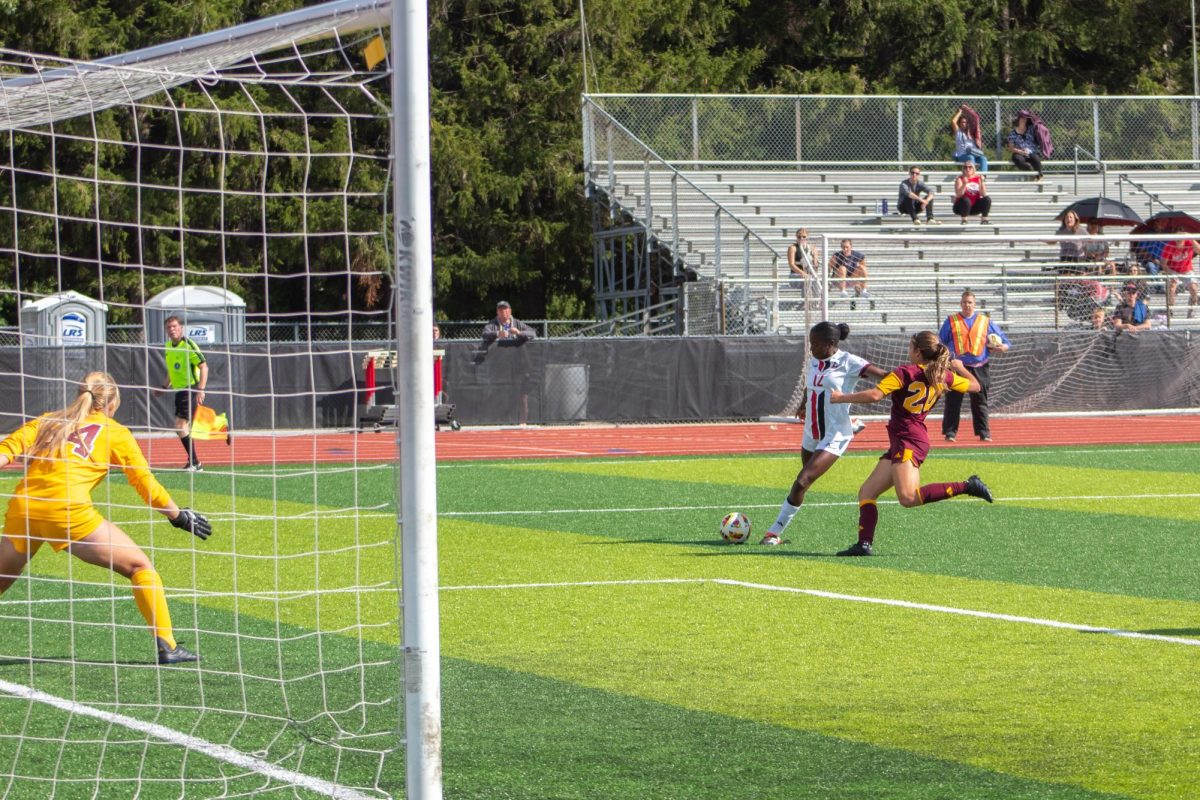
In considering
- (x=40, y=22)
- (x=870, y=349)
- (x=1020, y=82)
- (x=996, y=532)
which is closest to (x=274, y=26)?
(x=996, y=532)

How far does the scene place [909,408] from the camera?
12594mm

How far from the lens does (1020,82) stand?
48.2 metres

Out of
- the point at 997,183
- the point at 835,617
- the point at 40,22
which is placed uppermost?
the point at 40,22

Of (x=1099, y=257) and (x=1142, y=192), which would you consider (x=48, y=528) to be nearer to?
(x=1099, y=257)

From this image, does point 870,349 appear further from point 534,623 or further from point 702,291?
point 534,623

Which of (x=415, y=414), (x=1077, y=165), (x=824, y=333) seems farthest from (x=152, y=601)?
(x=1077, y=165)

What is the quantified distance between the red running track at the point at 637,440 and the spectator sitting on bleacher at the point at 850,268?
2794mm

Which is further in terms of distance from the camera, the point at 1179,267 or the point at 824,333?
the point at 1179,267

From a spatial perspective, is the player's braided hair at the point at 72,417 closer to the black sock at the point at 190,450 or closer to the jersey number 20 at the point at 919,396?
the black sock at the point at 190,450

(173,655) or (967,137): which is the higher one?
(967,137)

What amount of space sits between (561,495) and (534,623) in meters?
7.88

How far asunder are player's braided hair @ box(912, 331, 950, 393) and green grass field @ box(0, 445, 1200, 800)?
Answer: 127 cm

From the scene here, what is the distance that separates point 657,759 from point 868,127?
30.2 meters

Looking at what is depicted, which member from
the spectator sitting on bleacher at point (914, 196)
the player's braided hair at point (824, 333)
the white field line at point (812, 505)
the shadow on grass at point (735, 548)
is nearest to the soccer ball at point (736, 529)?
the shadow on grass at point (735, 548)
